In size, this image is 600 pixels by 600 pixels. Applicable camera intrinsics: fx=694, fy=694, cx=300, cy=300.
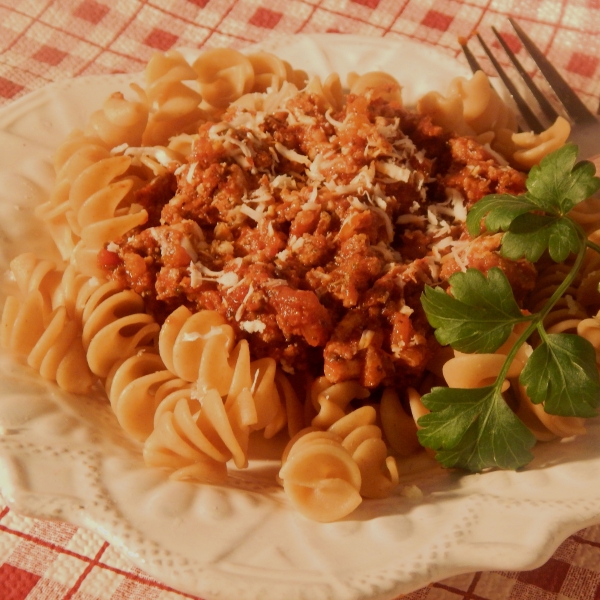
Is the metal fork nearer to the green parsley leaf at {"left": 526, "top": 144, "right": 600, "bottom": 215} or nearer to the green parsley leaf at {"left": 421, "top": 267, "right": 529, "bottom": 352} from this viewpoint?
the green parsley leaf at {"left": 526, "top": 144, "right": 600, "bottom": 215}

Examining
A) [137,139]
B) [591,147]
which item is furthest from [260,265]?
[591,147]

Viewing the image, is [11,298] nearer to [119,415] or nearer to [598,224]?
[119,415]

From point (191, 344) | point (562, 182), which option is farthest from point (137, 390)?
point (562, 182)

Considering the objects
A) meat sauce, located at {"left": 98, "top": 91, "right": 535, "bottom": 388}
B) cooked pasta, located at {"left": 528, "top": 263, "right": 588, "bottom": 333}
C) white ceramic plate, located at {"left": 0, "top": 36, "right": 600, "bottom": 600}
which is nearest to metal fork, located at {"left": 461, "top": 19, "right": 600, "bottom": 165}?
meat sauce, located at {"left": 98, "top": 91, "right": 535, "bottom": 388}

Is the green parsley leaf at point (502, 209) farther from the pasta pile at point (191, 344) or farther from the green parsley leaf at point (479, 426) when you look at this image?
the green parsley leaf at point (479, 426)

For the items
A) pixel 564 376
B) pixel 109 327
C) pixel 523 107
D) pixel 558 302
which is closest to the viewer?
pixel 564 376

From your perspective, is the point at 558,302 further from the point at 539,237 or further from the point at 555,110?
the point at 555,110

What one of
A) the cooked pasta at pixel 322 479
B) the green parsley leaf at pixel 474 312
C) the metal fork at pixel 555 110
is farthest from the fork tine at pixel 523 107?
the cooked pasta at pixel 322 479
